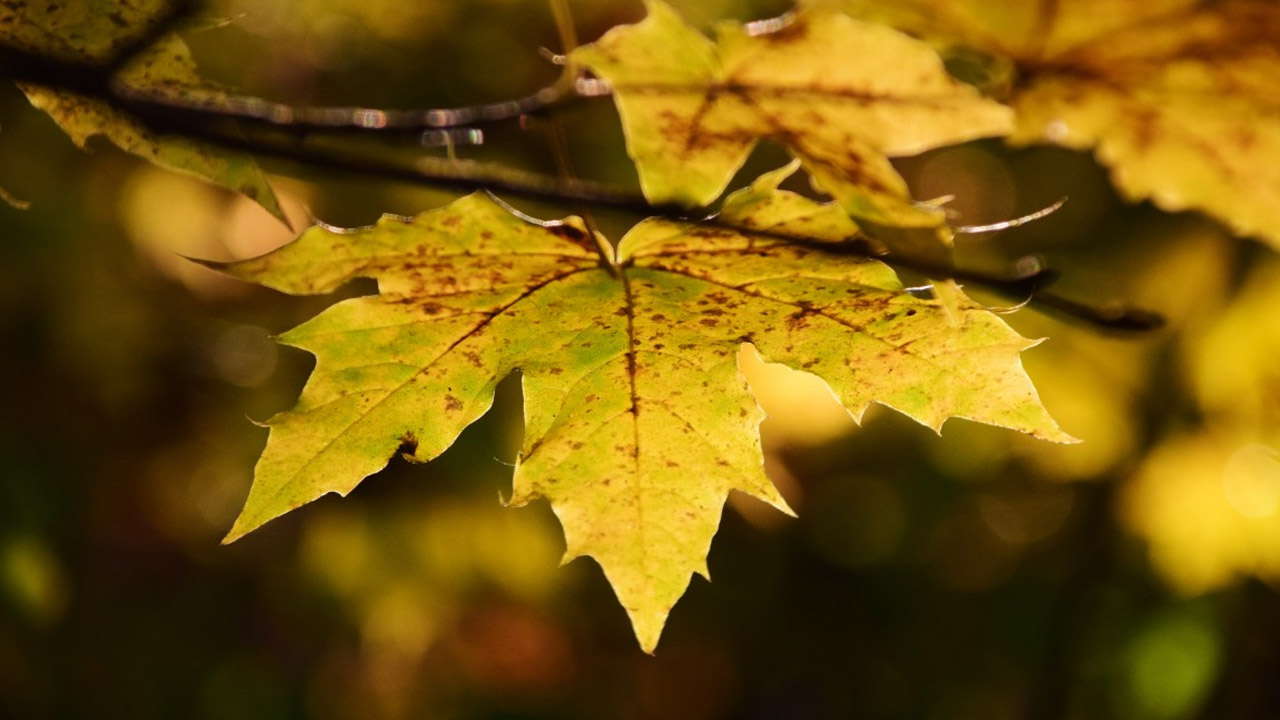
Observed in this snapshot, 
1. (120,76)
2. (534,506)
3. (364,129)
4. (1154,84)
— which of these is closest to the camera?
(364,129)

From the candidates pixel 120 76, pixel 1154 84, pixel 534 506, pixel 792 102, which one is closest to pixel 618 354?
pixel 792 102

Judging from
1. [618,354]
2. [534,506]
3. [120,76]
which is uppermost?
[120,76]

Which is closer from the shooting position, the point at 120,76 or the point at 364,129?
the point at 364,129

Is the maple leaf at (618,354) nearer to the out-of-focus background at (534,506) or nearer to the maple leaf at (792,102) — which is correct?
the maple leaf at (792,102)

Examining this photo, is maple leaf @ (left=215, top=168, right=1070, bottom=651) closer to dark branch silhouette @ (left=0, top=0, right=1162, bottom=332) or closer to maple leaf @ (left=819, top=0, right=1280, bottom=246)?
dark branch silhouette @ (left=0, top=0, right=1162, bottom=332)

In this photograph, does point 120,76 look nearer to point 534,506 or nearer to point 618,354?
point 618,354

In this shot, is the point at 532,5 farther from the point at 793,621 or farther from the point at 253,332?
the point at 793,621

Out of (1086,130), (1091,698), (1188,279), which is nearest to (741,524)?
(1091,698)
